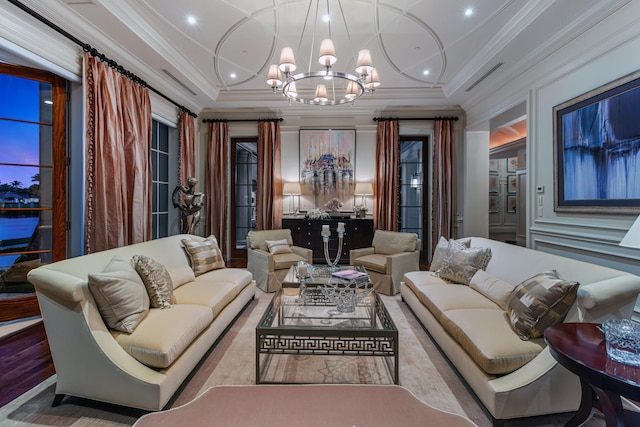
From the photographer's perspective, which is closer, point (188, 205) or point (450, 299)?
point (450, 299)

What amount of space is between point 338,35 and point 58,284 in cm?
355

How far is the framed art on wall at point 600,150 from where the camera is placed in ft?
7.84

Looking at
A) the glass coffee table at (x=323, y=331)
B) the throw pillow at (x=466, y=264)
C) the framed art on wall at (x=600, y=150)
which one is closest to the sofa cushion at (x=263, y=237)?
the glass coffee table at (x=323, y=331)

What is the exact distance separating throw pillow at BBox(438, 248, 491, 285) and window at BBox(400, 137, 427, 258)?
292cm

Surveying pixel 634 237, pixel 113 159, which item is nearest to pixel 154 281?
pixel 113 159

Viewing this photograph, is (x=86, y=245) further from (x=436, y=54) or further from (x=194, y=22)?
(x=436, y=54)

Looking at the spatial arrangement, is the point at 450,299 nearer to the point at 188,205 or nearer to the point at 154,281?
the point at 154,281

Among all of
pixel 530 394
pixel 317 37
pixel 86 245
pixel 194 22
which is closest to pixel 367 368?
pixel 530 394

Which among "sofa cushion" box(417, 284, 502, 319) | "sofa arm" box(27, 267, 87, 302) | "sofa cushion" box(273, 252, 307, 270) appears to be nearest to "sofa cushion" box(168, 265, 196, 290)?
"sofa arm" box(27, 267, 87, 302)

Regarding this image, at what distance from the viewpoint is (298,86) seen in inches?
194

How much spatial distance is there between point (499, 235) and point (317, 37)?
23.5ft

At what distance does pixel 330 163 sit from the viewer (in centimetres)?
571

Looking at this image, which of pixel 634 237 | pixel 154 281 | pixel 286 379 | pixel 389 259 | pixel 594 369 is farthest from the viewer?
pixel 389 259

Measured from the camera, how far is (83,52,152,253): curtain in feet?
10.2
